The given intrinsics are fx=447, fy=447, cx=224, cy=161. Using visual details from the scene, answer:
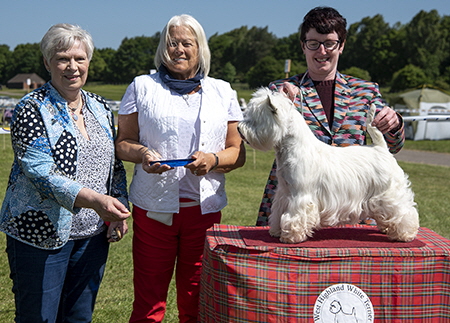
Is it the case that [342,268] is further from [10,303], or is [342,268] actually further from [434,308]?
[10,303]

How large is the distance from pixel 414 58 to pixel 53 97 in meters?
60.9

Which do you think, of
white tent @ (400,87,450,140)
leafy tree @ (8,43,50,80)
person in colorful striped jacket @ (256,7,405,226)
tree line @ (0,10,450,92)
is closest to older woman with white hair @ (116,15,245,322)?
person in colorful striped jacket @ (256,7,405,226)

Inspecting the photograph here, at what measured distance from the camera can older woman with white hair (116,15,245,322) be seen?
2.74m

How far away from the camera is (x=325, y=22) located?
264cm

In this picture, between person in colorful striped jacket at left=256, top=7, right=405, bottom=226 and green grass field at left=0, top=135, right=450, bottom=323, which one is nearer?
person in colorful striped jacket at left=256, top=7, right=405, bottom=226

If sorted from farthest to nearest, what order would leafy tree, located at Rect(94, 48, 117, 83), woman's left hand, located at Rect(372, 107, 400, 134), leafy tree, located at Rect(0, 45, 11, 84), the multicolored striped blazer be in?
leafy tree, located at Rect(0, 45, 11, 84) < leafy tree, located at Rect(94, 48, 117, 83) < the multicolored striped blazer < woman's left hand, located at Rect(372, 107, 400, 134)

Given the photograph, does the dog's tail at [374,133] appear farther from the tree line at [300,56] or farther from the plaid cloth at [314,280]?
the tree line at [300,56]

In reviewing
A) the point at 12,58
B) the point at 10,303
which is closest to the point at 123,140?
the point at 10,303

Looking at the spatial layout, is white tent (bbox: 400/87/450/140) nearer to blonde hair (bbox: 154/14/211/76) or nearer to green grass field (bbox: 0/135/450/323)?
green grass field (bbox: 0/135/450/323)

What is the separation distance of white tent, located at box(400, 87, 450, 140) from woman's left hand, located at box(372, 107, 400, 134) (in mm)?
19244

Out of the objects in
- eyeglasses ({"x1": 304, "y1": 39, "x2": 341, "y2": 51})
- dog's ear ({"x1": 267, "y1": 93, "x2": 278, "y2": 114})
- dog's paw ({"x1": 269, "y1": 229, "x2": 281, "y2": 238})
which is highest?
eyeglasses ({"x1": 304, "y1": 39, "x2": 341, "y2": 51})

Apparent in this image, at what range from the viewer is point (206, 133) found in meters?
2.77

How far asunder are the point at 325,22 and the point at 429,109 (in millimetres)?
21568

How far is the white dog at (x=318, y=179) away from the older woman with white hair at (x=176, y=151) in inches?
19.8
